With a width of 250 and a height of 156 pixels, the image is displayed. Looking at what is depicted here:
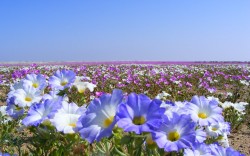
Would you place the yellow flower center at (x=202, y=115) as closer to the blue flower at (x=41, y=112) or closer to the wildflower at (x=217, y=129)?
the wildflower at (x=217, y=129)

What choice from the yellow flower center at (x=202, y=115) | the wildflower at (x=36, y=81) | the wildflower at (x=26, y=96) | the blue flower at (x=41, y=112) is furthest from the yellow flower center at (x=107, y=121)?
the wildflower at (x=36, y=81)

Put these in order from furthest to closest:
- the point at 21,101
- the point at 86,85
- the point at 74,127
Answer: the point at 86,85 → the point at 21,101 → the point at 74,127

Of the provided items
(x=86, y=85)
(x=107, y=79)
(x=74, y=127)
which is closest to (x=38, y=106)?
(x=74, y=127)

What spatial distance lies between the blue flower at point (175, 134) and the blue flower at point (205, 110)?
0.49m

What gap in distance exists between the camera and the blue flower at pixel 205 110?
6.61 feet

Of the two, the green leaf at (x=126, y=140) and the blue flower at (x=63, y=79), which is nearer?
the green leaf at (x=126, y=140)

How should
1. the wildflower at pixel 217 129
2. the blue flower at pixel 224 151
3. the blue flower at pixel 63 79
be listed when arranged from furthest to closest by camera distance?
1. the blue flower at pixel 63 79
2. the wildflower at pixel 217 129
3. the blue flower at pixel 224 151

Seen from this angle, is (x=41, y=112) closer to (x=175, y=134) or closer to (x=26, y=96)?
(x=26, y=96)

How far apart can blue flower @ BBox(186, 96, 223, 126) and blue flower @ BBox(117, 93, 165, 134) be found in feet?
2.03

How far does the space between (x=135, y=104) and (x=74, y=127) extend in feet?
1.69

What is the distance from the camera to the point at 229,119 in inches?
250

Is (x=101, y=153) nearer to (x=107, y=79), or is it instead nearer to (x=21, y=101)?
(x=21, y=101)

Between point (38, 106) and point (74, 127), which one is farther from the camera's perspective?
point (38, 106)

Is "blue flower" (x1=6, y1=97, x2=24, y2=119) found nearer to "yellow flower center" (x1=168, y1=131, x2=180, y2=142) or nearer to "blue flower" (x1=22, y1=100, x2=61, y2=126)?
"blue flower" (x1=22, y1=100, x2=61, y2=126)
